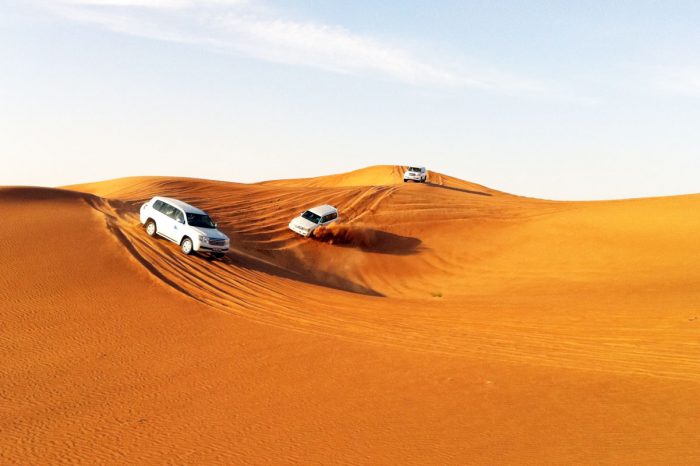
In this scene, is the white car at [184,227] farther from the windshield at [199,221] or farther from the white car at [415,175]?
the white car at [415,175]

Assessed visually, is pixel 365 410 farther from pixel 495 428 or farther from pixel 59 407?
pixel 59 407

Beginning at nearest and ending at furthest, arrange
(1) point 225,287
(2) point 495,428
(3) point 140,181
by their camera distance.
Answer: (2) point 495,428 → (1) point 225,287 → (3) point 140,181

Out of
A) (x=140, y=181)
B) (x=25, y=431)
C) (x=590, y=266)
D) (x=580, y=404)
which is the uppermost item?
(x=140, y=181)

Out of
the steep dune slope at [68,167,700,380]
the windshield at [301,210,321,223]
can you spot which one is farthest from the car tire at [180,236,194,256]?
the windshield at [301,210,321,223]

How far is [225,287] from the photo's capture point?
18.2 m

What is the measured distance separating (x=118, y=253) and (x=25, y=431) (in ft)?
37.8

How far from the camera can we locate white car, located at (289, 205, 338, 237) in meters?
32.6

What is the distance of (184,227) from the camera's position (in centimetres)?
2244

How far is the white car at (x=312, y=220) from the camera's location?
3260 centimetres

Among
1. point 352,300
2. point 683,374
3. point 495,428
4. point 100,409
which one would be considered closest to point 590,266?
point 352,300

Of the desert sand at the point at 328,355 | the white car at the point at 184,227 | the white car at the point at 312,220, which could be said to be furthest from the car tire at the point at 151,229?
the white car at the point at 312,220

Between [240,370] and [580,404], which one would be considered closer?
[580,404]

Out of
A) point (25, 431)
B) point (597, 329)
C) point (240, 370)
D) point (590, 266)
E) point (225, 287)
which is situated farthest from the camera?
point (590, 266)

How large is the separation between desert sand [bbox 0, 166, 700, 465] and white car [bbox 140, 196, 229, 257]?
0.67 meters
